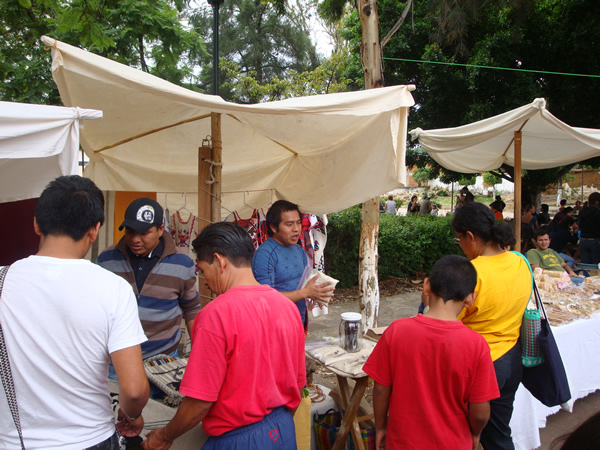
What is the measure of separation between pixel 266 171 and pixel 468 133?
248cm

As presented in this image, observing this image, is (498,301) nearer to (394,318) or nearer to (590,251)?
(394,318)

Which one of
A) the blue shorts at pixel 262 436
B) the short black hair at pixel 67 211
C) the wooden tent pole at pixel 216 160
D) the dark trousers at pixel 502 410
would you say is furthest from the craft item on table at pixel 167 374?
the dark trousers at pixel 502 410

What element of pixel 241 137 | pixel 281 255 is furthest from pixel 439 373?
pixel 241 137

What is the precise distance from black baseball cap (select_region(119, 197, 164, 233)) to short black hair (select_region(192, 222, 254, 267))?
32.6 inches

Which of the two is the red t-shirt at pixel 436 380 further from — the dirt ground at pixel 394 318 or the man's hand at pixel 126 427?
the dirt ground at pixel 394 318

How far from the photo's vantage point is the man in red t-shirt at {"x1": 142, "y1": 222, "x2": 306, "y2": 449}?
1.46m

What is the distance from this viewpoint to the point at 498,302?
2217 mm

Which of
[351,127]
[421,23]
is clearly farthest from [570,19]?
[351,127]

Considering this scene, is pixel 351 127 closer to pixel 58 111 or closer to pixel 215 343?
pixel 58 111

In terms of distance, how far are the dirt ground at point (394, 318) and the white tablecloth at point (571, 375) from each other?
15 centimetres

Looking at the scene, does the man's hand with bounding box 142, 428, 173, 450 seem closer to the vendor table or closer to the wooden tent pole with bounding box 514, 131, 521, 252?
the vendor table

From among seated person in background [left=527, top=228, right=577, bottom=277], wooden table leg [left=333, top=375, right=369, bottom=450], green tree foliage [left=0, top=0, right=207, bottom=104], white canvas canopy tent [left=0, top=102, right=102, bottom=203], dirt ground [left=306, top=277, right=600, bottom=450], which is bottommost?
dirt ground [left=306, top=277, right=600, bottom=450]

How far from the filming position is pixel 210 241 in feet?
5.32

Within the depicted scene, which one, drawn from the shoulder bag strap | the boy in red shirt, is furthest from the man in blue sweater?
the shoulder bag strap
